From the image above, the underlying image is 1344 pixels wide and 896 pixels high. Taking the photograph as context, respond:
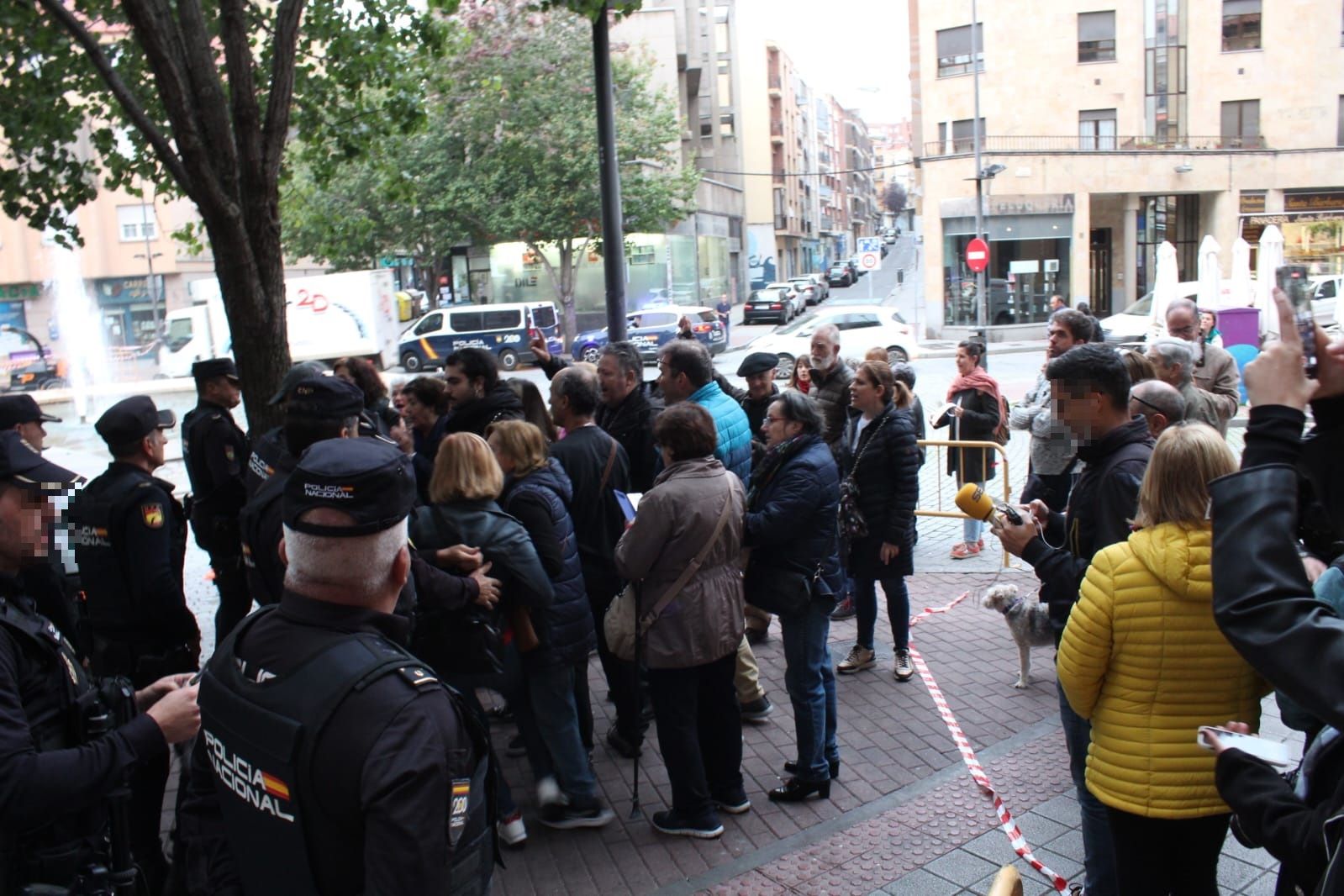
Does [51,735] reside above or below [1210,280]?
below

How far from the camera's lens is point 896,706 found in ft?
20.0

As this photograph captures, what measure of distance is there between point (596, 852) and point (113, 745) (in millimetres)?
2594

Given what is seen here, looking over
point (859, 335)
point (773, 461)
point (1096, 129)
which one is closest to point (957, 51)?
point (1096, 129)

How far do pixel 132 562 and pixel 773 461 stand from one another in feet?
9.42

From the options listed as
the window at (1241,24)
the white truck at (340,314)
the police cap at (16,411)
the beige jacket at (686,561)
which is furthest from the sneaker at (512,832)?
the window at (1241,24)

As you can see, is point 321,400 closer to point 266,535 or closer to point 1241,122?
point 266,535

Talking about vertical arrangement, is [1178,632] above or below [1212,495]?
below

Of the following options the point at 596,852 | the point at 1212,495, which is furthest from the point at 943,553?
the point at 1212,495

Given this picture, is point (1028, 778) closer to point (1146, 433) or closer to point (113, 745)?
point (1146, 433)

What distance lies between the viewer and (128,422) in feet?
14.9

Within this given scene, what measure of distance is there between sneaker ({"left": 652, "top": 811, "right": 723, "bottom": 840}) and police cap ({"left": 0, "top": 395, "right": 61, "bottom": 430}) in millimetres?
3653

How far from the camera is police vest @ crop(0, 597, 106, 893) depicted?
251 centimetres

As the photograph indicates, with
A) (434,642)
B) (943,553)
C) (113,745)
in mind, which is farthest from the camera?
(943,553)

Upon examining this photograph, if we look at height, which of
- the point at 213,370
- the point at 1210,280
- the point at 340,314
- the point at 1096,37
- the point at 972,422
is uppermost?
the point at 1096,37
